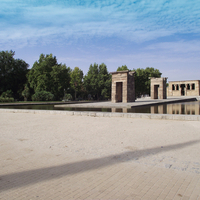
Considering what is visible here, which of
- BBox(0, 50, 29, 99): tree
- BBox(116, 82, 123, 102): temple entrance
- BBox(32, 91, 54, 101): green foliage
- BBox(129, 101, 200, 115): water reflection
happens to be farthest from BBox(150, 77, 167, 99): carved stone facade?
BBox(0, 50, 29, 99): tree

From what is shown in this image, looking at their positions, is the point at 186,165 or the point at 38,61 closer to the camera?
the point at 186,165

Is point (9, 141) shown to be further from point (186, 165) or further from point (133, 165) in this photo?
point (186, 165)

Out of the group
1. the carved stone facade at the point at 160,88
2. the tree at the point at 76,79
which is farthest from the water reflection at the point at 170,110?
the tree at the point at 76,79

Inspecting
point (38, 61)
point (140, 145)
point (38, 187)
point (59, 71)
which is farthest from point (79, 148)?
point (38, 61)

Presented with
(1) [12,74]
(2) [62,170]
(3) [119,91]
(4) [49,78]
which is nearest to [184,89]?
(3) [119,91]

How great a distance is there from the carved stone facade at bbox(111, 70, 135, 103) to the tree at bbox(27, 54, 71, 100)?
16.5 metres

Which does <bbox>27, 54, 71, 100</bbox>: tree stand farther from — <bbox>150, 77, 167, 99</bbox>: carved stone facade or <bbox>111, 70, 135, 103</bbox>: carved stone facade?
<bbox>150, 77, 167, 99</bbox>: carved stone facade

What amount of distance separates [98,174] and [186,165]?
1.78 m

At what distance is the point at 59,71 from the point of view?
38250 millimetres

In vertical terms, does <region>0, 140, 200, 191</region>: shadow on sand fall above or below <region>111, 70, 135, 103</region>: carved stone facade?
below

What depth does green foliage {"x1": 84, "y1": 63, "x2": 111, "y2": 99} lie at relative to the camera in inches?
1999

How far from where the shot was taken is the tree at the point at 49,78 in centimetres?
3743

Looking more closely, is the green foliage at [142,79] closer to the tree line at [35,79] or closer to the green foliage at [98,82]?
the green foliage at [98,82]

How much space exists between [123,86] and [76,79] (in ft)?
115
